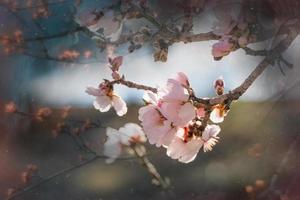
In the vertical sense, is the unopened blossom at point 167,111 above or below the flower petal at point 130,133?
above

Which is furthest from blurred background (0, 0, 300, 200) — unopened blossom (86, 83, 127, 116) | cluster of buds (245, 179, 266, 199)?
unopened blossom (86, 83, 127, 116)

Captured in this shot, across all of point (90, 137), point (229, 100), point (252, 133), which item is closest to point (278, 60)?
point (229, 100)

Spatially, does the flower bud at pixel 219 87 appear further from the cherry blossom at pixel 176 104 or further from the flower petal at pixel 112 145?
the flower petal at pixel 112 145

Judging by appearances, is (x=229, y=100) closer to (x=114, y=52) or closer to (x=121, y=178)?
(x=114, y=52)

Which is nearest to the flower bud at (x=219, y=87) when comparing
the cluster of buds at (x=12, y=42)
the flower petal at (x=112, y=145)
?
the flower petal at (x=112, y=145)

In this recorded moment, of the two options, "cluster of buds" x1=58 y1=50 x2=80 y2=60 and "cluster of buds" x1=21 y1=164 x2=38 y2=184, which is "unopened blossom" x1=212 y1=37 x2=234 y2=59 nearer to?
"cluster of buds" x1=58 y1=50 x2=80 y2=60

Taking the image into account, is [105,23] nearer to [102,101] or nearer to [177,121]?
[102,101]

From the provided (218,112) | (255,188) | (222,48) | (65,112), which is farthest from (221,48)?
(65,112)
